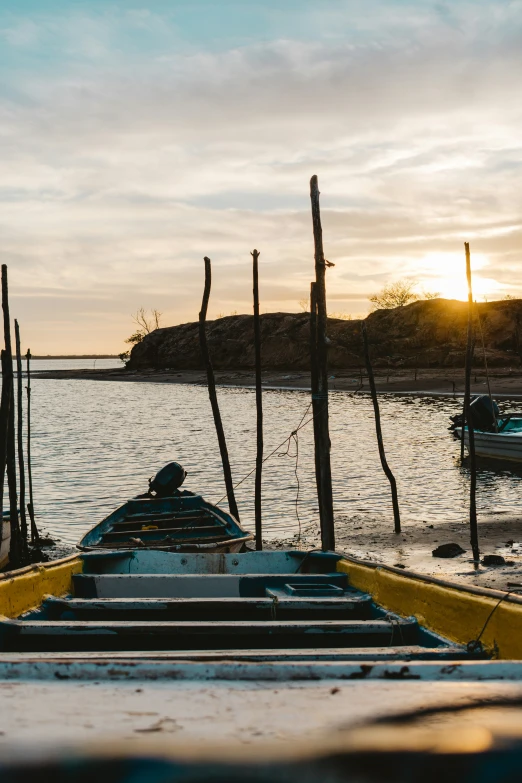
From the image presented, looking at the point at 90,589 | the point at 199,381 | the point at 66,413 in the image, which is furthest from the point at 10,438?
the point at 199,381

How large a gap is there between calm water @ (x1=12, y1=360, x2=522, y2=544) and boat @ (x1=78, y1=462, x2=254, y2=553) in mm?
2292

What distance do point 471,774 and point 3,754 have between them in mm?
975

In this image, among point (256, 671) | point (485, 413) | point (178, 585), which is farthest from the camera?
point (485, 413)

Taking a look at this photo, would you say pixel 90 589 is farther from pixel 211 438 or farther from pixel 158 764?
pixel 211 438

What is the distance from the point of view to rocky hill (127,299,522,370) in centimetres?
7719

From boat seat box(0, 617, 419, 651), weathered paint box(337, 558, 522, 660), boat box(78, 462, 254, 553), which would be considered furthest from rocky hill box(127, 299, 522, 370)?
boat seat box(0, 617, 419, 651)

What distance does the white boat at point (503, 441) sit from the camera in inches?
838

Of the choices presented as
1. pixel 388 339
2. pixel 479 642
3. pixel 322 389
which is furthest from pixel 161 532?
pixel 388 339

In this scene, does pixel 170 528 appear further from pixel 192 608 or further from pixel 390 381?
pixel 390 381

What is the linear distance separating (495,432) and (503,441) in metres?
0.77

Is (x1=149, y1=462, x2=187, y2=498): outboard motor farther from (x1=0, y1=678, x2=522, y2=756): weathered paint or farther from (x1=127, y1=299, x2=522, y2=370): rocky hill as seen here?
(x1=127, y1=299, x2=522, y2=370): rocky hill

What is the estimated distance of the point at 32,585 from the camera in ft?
17.4

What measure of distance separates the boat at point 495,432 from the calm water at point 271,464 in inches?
39.3

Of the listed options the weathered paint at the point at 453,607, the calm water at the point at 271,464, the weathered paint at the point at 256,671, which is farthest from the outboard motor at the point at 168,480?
the weathered paint at the point at 256,671
